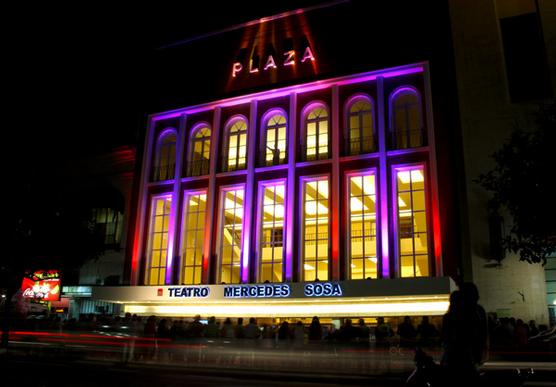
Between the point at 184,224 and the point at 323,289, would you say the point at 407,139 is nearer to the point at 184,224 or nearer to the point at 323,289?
the point at 323,289

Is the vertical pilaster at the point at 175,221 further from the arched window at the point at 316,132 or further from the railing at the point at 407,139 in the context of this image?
the railing at the point at 407,139

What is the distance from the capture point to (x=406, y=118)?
24953 mm

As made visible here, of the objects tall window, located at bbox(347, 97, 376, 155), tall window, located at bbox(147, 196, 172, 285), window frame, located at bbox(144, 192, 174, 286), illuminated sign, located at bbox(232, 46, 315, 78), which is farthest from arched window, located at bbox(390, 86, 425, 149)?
tall window, located at bbox(147, 196, 172, 285)

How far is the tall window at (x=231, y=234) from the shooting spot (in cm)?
2595

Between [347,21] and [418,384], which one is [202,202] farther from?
[418,384]

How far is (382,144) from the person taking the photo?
24.0m

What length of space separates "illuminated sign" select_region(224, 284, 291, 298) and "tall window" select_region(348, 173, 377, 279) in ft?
12.0

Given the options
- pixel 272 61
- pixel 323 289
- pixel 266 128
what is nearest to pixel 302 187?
pixel 266 128

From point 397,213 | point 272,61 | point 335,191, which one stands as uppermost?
point 272,61

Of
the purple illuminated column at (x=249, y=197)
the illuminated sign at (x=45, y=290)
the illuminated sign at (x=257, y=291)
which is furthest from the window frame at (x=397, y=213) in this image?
the illuminated sign at (x=45, y=290)

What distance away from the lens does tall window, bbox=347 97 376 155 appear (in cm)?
2499

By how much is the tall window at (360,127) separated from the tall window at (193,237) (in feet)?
28.4

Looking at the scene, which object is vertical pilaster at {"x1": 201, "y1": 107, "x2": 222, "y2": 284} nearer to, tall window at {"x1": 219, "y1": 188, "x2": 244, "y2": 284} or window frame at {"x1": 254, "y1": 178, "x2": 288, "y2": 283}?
tall window at {"x1": 219, "y1": 188, "x2": 244, "y2": 284}

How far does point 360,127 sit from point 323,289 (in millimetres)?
8945
